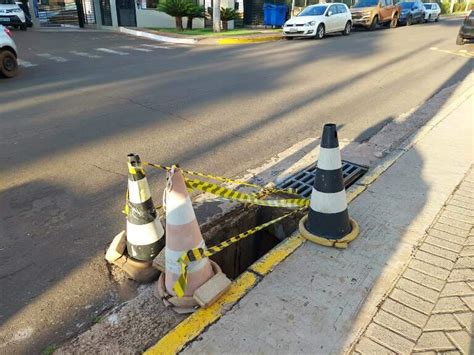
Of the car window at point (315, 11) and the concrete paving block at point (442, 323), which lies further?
the car window at point (315, 11)

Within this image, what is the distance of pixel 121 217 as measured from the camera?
3.59m

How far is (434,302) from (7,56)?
10413 millimetres

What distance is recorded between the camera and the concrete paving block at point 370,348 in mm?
2135

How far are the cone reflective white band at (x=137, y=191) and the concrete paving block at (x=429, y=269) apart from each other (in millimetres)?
1967

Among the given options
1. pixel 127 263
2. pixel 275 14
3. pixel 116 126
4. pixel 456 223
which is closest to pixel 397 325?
pixel 456 223

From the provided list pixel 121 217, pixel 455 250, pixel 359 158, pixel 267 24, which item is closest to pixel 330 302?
pixel 455 250

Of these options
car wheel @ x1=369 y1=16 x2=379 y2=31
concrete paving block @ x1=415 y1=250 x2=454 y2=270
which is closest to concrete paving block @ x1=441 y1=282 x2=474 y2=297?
concrete paving block @ x1=415 y1=250 x2=454 y2=270

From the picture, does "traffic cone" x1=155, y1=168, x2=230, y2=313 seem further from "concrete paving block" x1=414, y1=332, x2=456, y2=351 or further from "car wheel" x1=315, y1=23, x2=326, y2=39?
"car wheel" x1=315, y1=23, x2=326, y2=39

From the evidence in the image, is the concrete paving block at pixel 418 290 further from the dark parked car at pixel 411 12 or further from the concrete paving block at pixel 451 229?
the dark parked car at pixel 411 12

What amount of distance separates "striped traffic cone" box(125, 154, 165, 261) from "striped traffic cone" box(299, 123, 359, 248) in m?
1.17

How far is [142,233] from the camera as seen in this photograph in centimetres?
287

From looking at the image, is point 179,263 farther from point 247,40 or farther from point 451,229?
point 247,40

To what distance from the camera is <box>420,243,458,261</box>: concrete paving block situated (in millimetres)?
2906

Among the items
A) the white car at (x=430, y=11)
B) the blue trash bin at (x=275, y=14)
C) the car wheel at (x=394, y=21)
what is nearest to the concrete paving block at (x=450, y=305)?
the blue trash bin at (x=275, y=14)
